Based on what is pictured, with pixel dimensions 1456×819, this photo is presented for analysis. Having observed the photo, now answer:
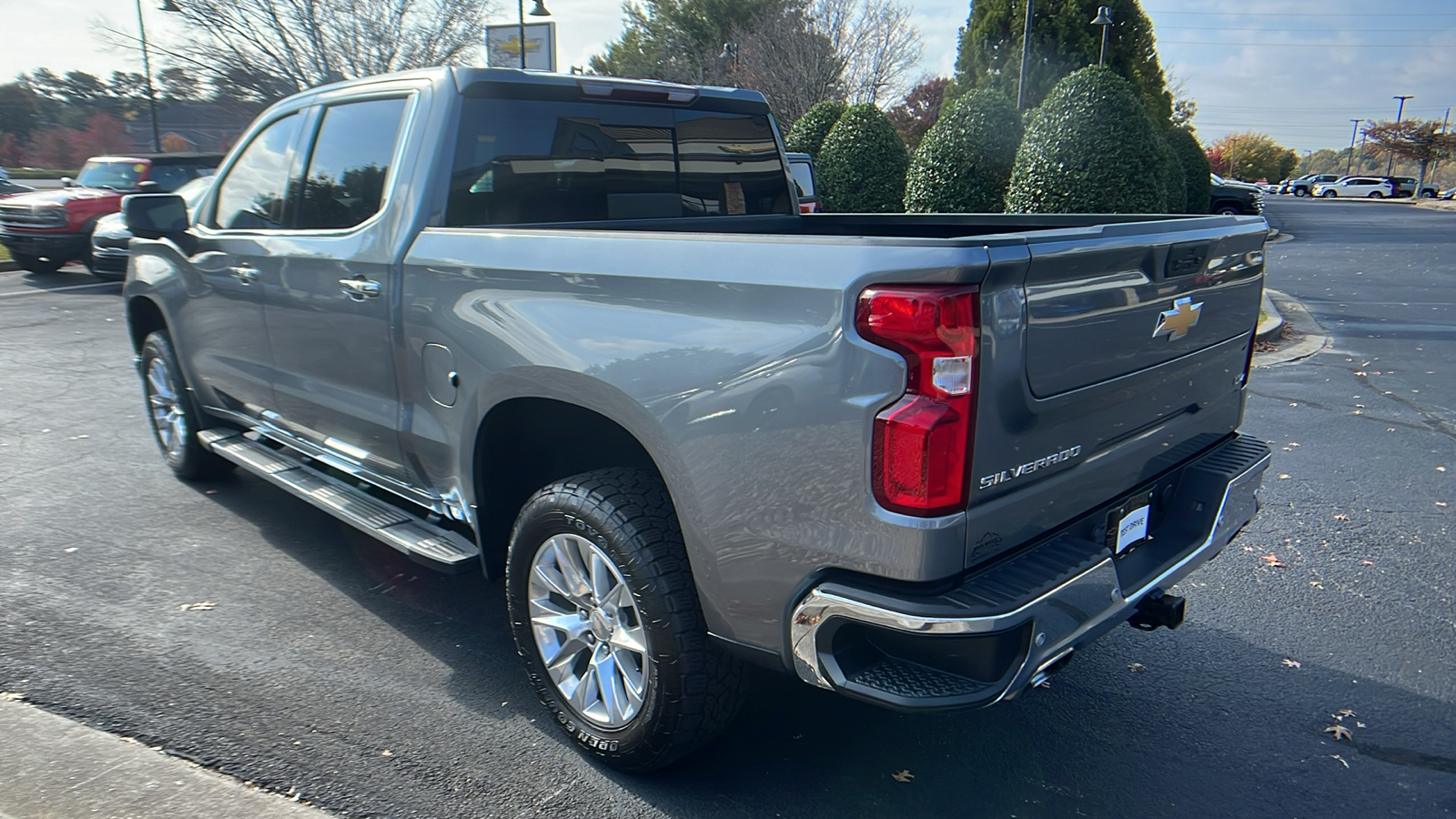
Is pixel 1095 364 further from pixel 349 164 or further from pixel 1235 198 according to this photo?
pixel 1235 198

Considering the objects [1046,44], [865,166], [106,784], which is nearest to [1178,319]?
[106,784]

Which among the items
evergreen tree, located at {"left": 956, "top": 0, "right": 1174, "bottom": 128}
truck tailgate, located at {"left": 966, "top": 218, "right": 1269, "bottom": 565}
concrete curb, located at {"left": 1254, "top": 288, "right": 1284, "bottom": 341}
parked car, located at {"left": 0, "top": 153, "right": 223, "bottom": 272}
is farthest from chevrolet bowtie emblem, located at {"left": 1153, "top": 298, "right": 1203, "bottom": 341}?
evergreen tree, located at {"left": 956, "top": 0, "right": 1174, "bottom": 128}

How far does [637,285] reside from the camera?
251cm

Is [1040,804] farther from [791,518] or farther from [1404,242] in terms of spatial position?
[1404,242]

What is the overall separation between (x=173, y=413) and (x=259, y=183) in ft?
5.92

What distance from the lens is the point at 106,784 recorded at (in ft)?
8.80

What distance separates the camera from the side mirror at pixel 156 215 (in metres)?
4.40

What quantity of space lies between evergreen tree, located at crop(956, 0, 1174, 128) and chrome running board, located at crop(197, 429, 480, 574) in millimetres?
26308

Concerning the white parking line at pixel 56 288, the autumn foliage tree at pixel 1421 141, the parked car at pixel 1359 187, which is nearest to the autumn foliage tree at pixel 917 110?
the parked car at pixel 1359 187

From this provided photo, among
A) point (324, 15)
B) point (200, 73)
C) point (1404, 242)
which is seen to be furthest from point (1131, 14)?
point (200, 73)

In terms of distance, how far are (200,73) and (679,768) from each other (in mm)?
32924

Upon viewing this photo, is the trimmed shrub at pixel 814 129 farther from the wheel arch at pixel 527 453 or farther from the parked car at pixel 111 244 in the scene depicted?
the wheel arch at pixel 527 453

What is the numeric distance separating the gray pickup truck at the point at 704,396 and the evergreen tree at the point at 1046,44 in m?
26.2

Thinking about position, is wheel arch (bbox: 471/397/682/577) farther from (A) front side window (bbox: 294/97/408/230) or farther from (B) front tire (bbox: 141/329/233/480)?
(B) front tire (bbox: 141/329/233/480)
